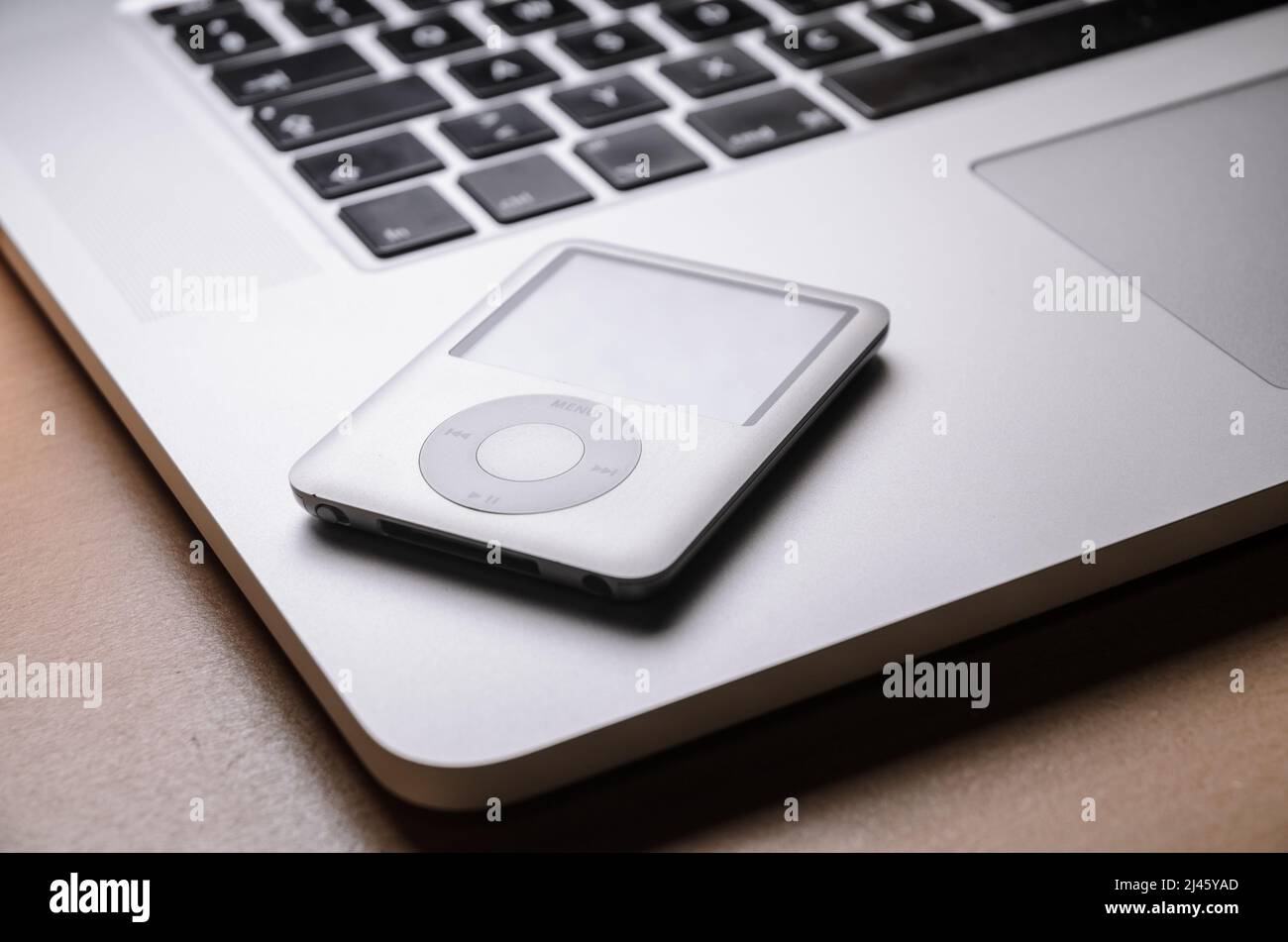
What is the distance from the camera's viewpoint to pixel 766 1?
0.82 m

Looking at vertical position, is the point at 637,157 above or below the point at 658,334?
above

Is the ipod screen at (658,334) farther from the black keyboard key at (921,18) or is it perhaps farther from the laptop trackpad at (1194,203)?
the black keyboard key at (921,18)

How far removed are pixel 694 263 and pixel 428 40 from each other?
0.95 ft

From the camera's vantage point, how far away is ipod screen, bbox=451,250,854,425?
507 mm

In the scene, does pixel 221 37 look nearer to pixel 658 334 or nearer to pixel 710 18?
pixel 710 18

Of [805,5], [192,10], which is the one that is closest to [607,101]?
[805,5]

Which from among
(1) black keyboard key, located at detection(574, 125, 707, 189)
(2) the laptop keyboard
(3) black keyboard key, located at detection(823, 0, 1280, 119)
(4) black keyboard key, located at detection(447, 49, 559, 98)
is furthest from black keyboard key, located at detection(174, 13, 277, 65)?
(3) black keyboard key, located at detection(823, 0, 1280, 119)

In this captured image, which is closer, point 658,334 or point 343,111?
point 658,334

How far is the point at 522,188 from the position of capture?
662mm

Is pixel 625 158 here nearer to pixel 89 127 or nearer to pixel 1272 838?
pixel 89 127

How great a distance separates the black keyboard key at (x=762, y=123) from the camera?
70cm

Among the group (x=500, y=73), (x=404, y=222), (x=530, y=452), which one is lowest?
(x=530, y=452)

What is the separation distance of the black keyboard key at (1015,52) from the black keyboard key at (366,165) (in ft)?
0.76

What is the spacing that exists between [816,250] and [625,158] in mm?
120
